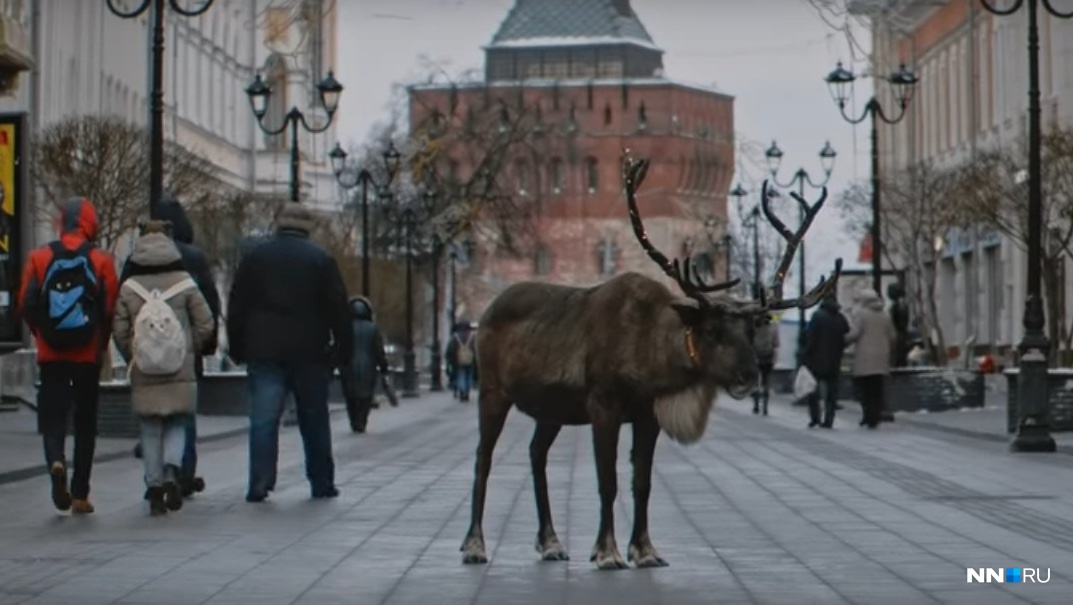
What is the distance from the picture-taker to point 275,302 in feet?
63.6

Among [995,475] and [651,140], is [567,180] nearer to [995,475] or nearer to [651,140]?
[651,140]

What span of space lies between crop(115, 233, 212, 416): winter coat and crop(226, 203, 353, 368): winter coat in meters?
0.74

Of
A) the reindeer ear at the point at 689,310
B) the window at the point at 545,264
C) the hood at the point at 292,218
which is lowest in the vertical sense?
the reindeer ear at the point at 689,310

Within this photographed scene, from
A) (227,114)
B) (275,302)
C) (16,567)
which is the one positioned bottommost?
(16,567)

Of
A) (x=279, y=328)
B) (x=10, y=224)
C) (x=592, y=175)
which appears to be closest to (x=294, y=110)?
(x=10, y=224)

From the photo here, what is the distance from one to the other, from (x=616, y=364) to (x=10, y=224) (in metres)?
14.5

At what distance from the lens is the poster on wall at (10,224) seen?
2697cm

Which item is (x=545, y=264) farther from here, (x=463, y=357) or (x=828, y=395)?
(x=828, y=395)

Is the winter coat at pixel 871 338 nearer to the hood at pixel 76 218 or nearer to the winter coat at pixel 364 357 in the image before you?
the winter coat at pixel 364 357

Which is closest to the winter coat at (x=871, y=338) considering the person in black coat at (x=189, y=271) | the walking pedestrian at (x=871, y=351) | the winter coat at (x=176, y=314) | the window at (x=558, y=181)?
the walking pedestrian at (x=871, y=351)

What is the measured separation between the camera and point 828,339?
3894cm

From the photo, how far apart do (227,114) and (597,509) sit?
277ft

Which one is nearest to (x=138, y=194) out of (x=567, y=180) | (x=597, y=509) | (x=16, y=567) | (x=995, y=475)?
(x=995, y=475)

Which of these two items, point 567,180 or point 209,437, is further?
point 567,180
